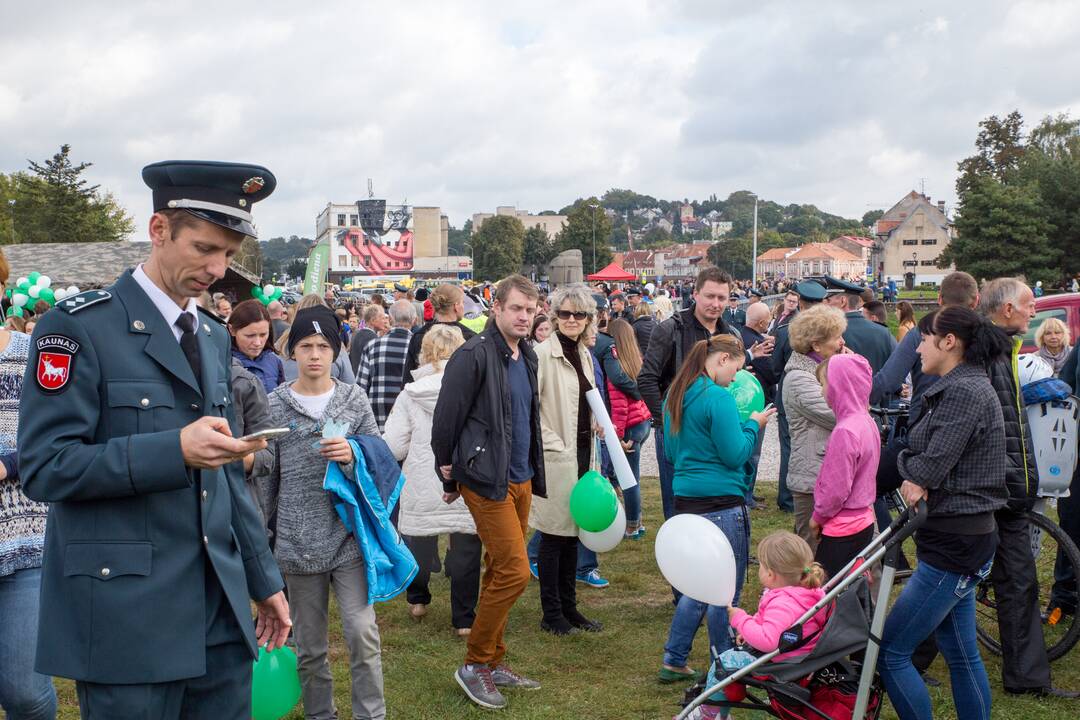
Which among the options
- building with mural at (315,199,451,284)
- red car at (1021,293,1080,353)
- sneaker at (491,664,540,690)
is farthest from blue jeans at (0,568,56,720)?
building with mural at (315,199,451,284)

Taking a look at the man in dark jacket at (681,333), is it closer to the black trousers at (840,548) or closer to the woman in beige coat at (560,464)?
the woman in beige coat at (560,464)

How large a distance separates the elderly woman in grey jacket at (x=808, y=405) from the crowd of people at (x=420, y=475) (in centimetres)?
2

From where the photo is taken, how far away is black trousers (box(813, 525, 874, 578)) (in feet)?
17.2

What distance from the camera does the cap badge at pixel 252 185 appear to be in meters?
2.52

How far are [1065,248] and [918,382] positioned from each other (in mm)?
56042

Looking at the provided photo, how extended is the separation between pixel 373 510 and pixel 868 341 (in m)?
5.40

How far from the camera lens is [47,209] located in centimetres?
4553

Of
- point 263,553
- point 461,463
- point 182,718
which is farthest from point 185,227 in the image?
point 461,463

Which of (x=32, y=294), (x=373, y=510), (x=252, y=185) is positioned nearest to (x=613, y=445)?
(x=373, y=510)

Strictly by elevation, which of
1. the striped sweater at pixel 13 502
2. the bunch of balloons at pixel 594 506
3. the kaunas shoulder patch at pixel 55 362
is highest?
the kaunas shoulder patch at pixel 55 362

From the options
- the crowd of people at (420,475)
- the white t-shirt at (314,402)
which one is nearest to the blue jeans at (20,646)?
the crowd of people at (420,475)

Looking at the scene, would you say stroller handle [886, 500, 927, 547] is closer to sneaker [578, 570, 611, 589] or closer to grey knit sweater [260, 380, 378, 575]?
grey knit sweater [260, 380, 378, 575]

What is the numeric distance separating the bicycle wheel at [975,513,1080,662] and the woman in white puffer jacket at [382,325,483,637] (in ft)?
10.2

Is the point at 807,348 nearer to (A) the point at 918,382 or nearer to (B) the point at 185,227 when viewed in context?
(A) the point at 918,382
